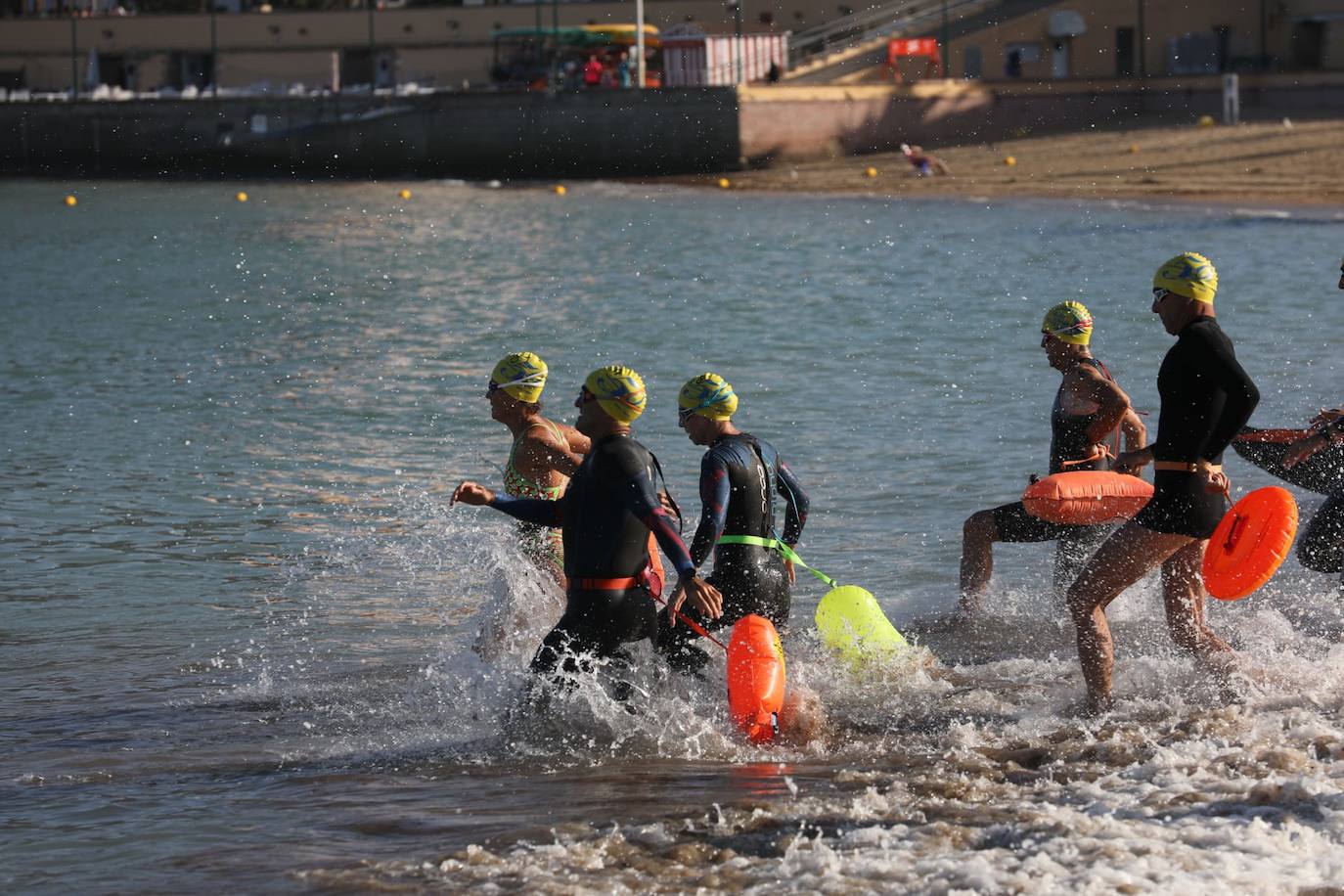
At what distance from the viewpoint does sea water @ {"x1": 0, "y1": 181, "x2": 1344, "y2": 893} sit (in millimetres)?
7062

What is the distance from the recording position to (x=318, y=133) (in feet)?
196

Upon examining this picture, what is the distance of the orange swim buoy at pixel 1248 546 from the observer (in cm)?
825

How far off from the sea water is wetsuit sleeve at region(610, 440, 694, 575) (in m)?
0.82

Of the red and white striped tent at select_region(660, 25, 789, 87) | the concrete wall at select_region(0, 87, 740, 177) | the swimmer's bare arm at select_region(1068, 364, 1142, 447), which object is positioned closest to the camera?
the swimmer's bare arm at select_region(1068, 364, 1142, 447)

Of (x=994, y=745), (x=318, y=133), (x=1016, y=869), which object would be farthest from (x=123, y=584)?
(x=318, y=133)

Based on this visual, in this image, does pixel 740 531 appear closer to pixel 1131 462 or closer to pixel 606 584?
pixel 606 584

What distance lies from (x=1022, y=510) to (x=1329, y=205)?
30.6m

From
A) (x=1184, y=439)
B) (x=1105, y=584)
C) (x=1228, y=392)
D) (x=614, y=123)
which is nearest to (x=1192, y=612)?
(x=1105, y=584)

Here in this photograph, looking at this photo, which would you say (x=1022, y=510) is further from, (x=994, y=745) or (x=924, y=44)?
(x=924, y=44)

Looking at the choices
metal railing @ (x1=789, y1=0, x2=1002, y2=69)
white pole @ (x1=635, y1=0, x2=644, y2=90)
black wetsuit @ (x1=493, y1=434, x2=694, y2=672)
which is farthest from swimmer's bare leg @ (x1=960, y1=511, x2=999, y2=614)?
metal railing @ (x1=789, y1=0, x2=1002, y2=69)

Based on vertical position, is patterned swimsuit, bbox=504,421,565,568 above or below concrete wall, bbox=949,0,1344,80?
below

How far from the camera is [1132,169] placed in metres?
44.1

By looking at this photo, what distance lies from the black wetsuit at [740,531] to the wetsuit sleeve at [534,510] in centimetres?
65

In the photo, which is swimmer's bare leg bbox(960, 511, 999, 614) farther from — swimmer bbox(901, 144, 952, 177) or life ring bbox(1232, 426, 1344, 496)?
swimmer bbox(901, 144, 952, 177)
